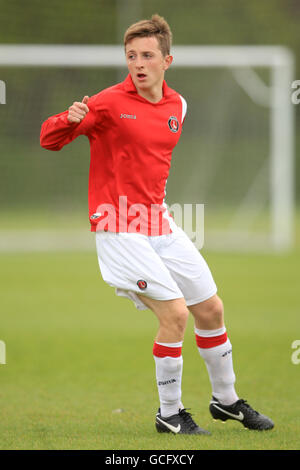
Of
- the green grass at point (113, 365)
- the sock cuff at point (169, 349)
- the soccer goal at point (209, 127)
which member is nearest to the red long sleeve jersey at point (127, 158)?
the sock cuff at point (169, 349)

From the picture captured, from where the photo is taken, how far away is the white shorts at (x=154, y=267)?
439cm

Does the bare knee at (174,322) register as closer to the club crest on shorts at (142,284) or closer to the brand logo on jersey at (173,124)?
the club crest on shorts at (142,284)

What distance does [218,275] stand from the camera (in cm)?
1196

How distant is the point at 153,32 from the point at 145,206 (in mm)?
929

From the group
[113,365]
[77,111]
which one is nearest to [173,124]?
[77,111]

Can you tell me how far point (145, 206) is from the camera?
450 centimetres

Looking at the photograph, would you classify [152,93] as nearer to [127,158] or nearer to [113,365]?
[127,158]

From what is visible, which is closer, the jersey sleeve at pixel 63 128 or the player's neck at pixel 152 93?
the jersey sleeve at pixel 63 128

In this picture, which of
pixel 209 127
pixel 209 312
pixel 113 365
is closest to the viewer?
pixel 209 312

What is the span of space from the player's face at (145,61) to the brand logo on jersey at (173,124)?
21cm

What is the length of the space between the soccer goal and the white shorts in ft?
32.4

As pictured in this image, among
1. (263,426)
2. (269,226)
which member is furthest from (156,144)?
(269,226)

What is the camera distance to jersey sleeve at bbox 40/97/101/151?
13.9 ft

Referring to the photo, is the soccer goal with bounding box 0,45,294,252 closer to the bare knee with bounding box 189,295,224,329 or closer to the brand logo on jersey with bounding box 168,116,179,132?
the brand logo on jersey with bounding box 168,116,179,132
